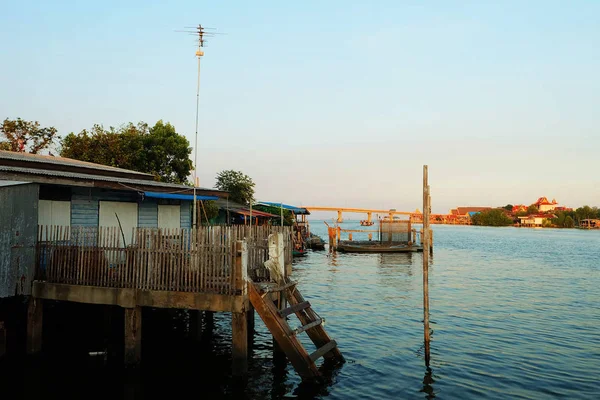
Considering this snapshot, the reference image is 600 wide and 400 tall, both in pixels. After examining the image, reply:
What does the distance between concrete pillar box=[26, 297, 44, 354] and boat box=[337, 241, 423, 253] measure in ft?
140

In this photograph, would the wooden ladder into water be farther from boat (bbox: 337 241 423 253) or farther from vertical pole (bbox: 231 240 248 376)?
boat (bbox: 337 241 423 253)

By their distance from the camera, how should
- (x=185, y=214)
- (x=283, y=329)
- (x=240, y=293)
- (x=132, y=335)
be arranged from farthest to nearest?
1. (x=185, y=214)
2. (x=132, y=335)
3. (x=283, y=329)
4. (x=240, y=293)

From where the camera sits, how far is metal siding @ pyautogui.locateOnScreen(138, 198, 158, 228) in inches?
727

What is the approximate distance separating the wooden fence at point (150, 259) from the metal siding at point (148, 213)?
446cm

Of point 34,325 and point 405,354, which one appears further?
point 405,354

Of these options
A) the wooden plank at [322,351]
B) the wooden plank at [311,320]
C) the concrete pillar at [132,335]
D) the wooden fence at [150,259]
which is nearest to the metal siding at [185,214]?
the wooden fence at [150,259]

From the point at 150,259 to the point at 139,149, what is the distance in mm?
32703

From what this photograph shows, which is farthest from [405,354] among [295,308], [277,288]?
[277,288]

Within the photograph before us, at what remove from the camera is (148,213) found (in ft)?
61.8

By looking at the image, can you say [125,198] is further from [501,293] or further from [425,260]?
[501,293]

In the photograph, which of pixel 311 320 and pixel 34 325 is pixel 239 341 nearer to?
pixel 311 320

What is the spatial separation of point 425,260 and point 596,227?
645ft

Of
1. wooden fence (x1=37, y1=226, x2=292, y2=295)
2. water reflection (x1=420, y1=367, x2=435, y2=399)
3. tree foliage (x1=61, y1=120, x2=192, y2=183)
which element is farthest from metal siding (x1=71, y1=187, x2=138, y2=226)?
tree foliage (x1=61, y1=120, x2=192, y2=183)

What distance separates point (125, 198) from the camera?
1781 cm
